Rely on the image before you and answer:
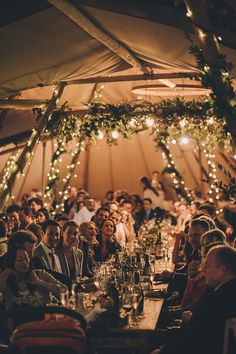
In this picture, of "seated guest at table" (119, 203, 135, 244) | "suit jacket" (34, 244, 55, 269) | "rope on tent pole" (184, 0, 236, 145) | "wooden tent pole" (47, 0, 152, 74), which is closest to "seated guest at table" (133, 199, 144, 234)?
"seated guest at table" (119, 203, 135, 244)

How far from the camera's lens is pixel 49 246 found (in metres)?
6.86

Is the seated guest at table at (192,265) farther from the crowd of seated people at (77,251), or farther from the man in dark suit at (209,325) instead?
the man in dark suit at (209,325)

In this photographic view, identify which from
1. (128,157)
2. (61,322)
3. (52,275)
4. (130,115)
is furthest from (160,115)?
(128,157)

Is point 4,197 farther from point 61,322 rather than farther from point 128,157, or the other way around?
point 128,157

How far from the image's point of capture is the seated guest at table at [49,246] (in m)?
6.75

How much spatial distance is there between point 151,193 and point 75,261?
8148 millimetres

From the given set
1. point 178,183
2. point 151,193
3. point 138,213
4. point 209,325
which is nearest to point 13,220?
point 138,213

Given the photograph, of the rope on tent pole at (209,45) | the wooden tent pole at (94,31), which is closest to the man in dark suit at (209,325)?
the rope on tent pole at (209,45)

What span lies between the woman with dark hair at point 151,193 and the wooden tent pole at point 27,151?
20.3ft

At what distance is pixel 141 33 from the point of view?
657cm

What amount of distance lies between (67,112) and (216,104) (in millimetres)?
4474

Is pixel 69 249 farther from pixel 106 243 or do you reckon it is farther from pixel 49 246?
pixel 106 243

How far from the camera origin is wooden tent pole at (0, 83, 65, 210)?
778 centimetres

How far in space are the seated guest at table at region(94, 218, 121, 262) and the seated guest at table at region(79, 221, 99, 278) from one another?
0.17 m
